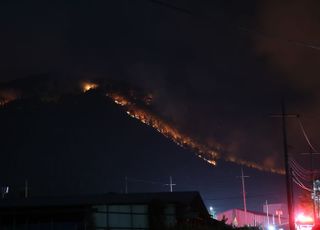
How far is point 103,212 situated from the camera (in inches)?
1570

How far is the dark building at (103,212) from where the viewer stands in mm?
37312

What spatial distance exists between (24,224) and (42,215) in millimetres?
1230

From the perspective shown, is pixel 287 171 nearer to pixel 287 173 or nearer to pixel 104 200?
pixel 287 173

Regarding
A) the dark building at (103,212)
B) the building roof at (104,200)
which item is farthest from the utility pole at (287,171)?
the building roof at (104,200)

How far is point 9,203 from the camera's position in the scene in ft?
133

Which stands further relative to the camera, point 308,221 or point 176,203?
point 308,221

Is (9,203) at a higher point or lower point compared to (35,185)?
lower

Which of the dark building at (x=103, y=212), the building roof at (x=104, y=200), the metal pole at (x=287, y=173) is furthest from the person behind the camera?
the building roof at (x=104, y=200)

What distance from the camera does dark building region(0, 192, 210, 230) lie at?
37.3m

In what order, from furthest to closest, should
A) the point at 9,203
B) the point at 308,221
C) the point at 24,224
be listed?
1. the point at 308,221
2. the point at 9,203
3. the point at 24,224

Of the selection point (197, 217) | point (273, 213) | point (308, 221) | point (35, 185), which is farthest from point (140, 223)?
point (35, 185)

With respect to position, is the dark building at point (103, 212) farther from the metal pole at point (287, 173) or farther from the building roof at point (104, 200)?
the metal pole at point (287, 173)

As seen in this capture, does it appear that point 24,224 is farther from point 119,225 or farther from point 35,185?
point 35,185

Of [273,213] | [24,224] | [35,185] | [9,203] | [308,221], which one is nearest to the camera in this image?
[24,224]
